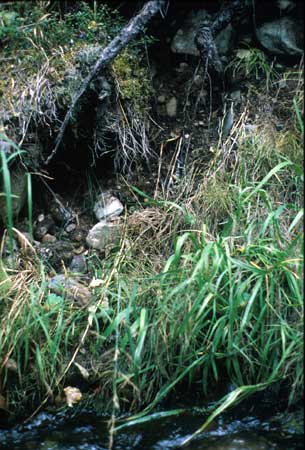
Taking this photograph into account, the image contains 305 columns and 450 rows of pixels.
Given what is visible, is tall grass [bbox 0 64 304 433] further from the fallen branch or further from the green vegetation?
the fallen branch

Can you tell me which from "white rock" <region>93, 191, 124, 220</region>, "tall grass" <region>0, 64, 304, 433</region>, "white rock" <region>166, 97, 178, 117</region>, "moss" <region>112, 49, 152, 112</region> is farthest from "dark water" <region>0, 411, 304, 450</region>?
"white rock" <region>166, 97, 178, 117</region>

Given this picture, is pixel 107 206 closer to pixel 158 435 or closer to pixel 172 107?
pixel 172 107

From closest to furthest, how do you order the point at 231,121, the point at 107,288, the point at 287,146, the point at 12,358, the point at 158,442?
the point at 158,442
the point at 12,358
the point at 107,288
the point at 287,146
the point at 231,121

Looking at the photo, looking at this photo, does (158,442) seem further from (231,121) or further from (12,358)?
(231,121)

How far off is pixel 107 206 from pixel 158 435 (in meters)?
1.26

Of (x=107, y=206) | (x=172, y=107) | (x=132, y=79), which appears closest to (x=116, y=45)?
(x=132, y=79)

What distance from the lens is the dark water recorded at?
2459 millimetres

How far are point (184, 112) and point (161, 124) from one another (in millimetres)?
138

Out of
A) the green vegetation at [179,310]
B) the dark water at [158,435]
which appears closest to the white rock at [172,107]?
the green vegetation at [179,310]

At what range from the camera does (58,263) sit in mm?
3234

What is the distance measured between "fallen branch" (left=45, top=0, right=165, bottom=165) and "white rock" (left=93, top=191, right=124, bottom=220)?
36cm

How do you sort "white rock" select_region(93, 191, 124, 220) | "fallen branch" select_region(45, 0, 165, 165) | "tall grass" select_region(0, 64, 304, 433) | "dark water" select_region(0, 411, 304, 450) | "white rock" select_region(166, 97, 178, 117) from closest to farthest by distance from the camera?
"dark water" select_region(0, 411, 304, 450), "tall grass" select_region(0, 64, 304, 433), "fallen branch" select_region(45, 0, 165, 165), "white rock" select_region(93, 191, 124, 220), "white rock" select_region(166, 97, 178, 117)

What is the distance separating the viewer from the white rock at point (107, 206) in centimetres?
337

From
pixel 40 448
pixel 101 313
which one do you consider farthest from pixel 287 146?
pixel 40 448
